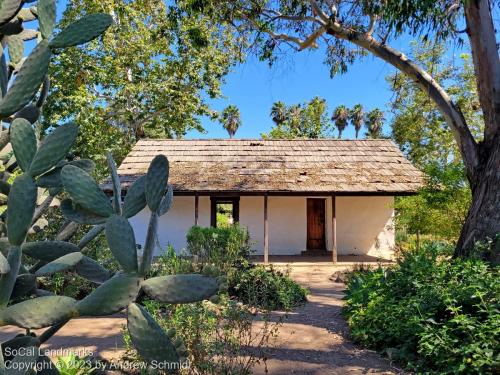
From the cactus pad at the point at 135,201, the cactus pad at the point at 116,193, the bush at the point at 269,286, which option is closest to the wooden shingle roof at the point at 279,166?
the bush at the point at 269,286

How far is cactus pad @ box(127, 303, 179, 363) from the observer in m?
1.39

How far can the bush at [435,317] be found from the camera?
3.69m

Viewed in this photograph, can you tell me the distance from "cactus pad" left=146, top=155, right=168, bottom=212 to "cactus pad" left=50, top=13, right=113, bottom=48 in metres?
0.76

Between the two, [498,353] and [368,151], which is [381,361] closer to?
[498,353]

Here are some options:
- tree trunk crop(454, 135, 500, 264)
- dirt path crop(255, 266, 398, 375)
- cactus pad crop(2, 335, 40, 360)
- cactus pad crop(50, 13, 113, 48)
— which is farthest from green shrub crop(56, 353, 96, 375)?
tree trunk crop(454, 135, 500, 264)

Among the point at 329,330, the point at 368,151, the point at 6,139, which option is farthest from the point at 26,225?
the point at 368,151

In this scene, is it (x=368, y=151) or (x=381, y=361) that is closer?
(x=381, y=361)

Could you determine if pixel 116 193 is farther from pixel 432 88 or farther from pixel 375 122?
pixel 375 122

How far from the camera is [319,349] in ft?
16.3

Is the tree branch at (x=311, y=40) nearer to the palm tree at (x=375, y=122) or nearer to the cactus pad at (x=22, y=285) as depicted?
the cactus pad at (x=22, y=285)

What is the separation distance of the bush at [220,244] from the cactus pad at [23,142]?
24.0 ft

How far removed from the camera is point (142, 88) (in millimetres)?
17297

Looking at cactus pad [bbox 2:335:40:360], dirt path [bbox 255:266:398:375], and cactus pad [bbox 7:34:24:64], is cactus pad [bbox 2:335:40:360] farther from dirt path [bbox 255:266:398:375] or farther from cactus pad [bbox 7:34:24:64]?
dirt path [bbox 255:266:398:375]

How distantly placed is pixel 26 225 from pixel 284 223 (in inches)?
553
